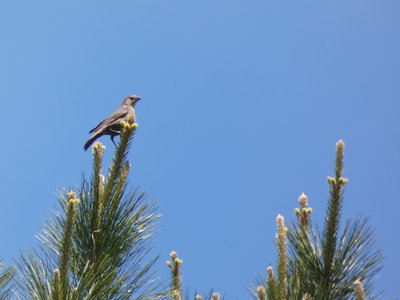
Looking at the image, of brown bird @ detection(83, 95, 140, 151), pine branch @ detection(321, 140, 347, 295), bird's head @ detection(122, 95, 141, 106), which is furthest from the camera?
bird's head @ detection(122, 95, 141, 106)

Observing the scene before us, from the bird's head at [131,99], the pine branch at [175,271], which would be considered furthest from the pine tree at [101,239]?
the bird's head at [131,99]

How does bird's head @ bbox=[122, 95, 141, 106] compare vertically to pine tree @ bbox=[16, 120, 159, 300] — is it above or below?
above

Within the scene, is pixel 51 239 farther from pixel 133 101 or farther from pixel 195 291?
pixel 133 101

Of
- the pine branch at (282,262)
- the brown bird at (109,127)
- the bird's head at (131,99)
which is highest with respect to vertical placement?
the bird's head at (131,99)

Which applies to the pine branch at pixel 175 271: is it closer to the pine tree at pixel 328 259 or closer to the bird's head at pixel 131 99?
the pine tree at pixel 328 259

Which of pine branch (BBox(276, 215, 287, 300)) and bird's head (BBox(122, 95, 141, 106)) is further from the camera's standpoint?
bird's head (BBox(122, 95, 141, 106))

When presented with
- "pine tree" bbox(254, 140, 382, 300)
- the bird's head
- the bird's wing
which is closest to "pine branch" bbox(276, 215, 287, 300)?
"pine tree" bbox(254, 140, 382, 300)

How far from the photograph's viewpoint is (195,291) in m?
3.35

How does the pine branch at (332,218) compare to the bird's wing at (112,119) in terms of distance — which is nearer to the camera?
the pine branch at (332,218)

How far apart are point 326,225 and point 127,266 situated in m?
1.10

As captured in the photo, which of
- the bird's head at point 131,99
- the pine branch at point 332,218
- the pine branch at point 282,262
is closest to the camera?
the pine branch at point 282,262

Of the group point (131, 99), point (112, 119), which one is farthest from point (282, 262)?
point (131, 99)

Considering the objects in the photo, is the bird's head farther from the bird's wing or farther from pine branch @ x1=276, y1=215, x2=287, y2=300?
pine branch @ x1=276, y1=215, x2=287, y2=300

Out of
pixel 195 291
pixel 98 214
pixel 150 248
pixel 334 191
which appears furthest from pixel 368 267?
pixel 98 214
